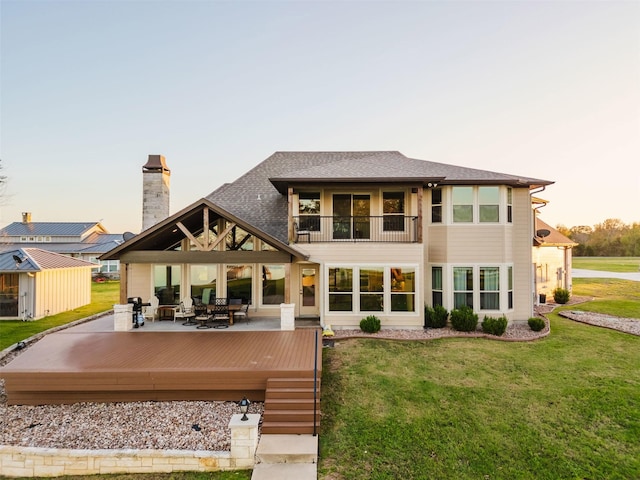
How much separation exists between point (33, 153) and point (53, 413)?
85.9ft

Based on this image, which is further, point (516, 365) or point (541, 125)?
point (541, 125)

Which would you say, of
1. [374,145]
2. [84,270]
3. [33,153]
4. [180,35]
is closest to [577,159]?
[374,145]

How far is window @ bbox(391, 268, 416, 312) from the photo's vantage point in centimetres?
1122

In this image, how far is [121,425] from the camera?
231 inches

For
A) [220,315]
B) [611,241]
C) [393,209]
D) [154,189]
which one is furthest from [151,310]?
[611,241]

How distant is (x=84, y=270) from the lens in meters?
18.5

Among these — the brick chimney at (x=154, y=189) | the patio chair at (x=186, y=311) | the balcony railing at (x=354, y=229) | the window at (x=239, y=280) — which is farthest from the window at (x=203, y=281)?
the balcony railing at (x=354, y=229)

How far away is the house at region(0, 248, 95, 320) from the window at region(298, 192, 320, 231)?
1386 cm

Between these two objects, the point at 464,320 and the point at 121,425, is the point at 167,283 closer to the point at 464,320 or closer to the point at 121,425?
the point at 121,425

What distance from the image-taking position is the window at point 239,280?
1251 centimetres

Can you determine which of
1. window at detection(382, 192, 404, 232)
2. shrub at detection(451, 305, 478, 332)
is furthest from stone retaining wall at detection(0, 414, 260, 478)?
window at detection(382, 192, 404, 232)

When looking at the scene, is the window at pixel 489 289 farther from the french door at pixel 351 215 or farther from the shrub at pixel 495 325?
the french door at pixel 351 215

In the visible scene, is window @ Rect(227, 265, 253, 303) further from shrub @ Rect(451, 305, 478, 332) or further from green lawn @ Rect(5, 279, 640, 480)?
shrub @ Rect(451, 305, 478, 332)

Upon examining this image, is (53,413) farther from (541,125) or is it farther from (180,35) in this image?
(541,125)
